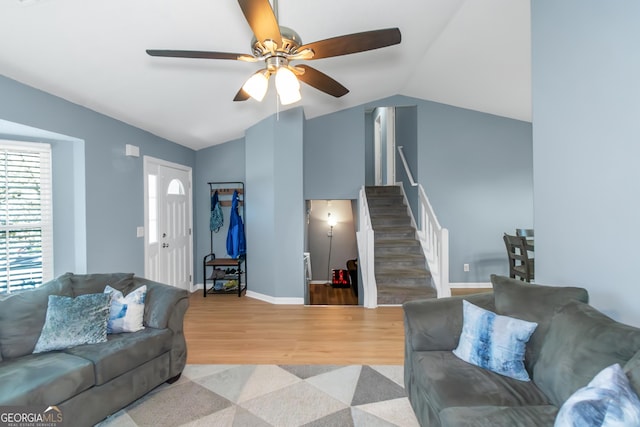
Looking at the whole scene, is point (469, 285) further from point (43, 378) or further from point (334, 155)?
point (43, 378)

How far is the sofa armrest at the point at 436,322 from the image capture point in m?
1.96

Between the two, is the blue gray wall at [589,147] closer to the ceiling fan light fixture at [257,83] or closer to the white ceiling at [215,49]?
the white ceiling at [215,49]

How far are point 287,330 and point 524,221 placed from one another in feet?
14.7

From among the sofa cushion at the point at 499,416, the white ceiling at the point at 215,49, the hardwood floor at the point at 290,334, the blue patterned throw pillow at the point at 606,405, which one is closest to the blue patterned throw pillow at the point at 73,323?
the hardwood floor at the point at 290,334

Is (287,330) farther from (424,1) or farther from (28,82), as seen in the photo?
(424,1)

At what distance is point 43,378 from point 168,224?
117 inches

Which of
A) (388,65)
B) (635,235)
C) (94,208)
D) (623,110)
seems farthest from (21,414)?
(388,65)

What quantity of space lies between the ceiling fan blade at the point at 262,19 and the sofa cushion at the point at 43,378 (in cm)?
→ 216

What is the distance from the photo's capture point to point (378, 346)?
9.93 ft

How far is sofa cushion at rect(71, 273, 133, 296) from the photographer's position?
2336 mm

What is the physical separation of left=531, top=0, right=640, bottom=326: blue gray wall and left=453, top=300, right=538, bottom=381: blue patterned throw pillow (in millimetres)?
548

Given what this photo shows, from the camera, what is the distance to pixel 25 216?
110 inches

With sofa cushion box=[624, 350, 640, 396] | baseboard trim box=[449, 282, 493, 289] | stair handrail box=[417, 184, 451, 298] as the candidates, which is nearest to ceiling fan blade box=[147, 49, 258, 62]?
sofa cushion box=[624, 350, 640, 396]

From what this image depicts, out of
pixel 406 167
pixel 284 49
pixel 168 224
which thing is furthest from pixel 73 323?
pixel 406 167
